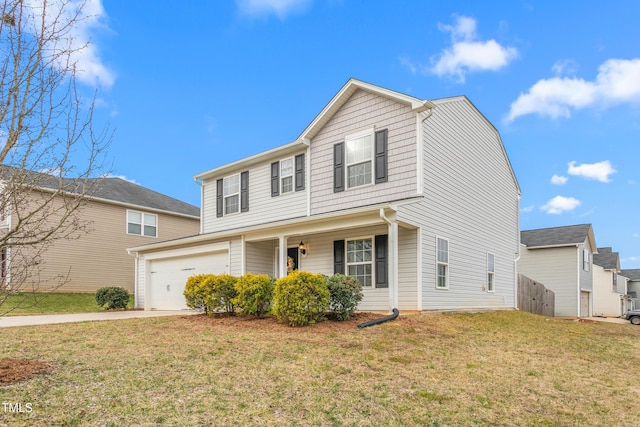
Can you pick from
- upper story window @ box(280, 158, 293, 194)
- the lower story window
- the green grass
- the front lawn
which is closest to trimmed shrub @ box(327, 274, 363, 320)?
the front lawn

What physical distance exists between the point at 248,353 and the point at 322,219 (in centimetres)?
520

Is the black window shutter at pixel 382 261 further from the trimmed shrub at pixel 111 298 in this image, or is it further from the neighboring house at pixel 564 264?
the neighboring house at pixel 564 264

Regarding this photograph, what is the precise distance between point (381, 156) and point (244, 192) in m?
6.00

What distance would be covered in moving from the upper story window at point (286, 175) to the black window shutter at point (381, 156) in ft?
11.4

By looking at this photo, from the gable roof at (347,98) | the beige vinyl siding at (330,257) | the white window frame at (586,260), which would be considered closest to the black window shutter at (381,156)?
the gable roof at (347,98)

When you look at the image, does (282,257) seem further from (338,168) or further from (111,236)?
(111,236)

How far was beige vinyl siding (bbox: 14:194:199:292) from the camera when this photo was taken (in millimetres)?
19453

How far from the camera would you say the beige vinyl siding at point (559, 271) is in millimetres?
21500

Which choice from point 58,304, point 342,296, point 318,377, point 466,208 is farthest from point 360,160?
point 58,304

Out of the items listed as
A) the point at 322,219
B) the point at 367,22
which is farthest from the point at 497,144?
the point at 322,219

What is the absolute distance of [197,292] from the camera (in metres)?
11.0

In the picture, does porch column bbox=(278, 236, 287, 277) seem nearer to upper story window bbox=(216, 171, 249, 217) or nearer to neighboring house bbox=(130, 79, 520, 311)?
neighboring house bbox=(130, 79, 520, 311)

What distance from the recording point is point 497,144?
16.4 m

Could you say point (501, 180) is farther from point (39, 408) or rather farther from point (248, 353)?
point (39, 408)
